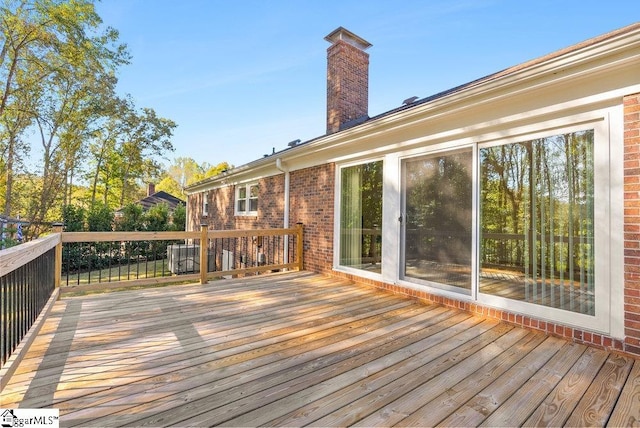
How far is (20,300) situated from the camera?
221 centimetres

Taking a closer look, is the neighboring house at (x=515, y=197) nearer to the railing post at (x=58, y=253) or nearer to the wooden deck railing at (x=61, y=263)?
the wooden deck railing at (x=61, y=263)

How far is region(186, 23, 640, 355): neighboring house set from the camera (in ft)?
7.93

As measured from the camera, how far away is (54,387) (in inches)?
70.0

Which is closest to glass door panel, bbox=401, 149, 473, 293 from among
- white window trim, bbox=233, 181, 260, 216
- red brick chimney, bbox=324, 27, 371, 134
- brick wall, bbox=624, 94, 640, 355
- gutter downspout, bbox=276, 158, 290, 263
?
brick wall, bbox=624, 94, 640, 355

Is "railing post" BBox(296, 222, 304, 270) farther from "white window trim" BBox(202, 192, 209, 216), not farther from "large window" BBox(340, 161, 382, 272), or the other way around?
"white window trim" BBox(202, 192, 209, 216)

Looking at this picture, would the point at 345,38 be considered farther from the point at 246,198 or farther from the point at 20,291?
the point at 20,291

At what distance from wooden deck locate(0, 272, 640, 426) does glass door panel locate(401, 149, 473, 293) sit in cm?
63

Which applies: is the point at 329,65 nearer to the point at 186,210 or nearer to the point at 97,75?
the point at 186,210

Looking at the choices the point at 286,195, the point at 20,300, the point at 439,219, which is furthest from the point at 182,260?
the point at 439,219

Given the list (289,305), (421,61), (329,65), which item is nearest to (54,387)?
(289,305)

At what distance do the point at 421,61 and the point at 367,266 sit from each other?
6211 millimetres

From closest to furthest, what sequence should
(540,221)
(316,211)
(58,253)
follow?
(540,221)
(58,253)
(316,211)

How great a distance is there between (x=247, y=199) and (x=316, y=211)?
11.9 feet

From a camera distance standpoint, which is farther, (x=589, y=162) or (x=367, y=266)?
(x=367, y=266)
